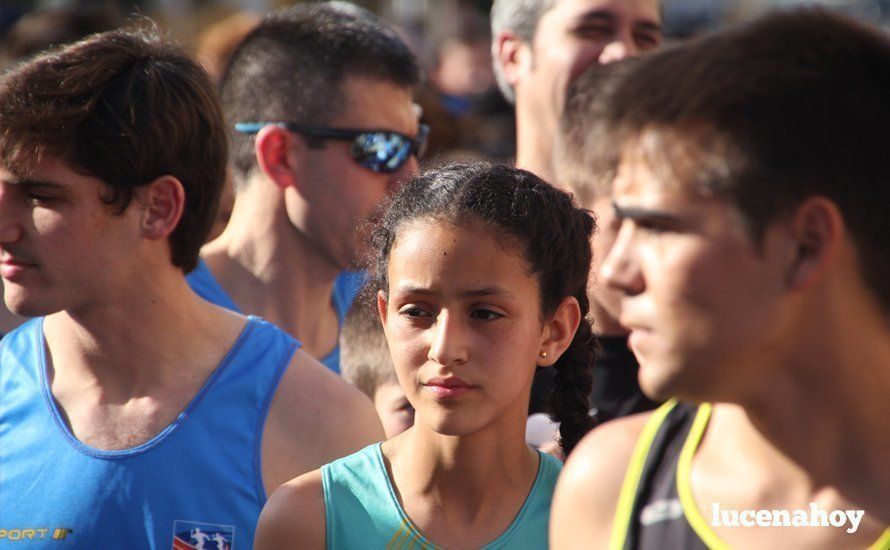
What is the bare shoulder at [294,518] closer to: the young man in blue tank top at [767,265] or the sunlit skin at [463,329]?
the sunlit skin at [463,329]

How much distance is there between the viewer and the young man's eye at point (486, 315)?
2826 millimetres

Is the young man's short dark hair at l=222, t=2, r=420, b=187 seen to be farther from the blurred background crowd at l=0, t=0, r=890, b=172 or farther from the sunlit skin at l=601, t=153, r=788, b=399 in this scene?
the sunlit skin at l=601, t=153, r=788, b=399

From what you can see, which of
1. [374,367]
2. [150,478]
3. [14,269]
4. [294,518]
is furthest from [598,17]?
[294,518]

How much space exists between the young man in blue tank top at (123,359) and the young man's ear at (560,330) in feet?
1.83

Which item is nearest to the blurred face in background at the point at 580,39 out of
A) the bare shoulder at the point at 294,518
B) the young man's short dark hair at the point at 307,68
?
the young man's short dark hair at the point at 307,68

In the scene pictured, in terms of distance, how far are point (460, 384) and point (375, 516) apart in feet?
1.20

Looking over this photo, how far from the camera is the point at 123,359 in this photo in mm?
3238

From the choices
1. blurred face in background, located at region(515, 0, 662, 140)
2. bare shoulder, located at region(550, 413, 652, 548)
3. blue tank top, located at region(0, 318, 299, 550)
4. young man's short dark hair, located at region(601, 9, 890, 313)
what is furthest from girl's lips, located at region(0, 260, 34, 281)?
blurred face in background, located at region(515, 0, 662, 140)

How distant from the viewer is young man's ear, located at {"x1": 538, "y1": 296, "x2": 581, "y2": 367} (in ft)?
9.83

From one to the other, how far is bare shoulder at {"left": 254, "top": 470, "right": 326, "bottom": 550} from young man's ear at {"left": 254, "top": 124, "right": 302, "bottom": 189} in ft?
6.39

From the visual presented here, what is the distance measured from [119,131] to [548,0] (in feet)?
8.47

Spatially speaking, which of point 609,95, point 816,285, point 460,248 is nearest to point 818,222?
point 816,285

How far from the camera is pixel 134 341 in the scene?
128 inches

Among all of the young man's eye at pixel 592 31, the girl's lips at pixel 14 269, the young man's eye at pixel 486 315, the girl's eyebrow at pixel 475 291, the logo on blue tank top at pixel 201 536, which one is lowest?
the logo on blue tank top at pixel 201 536
